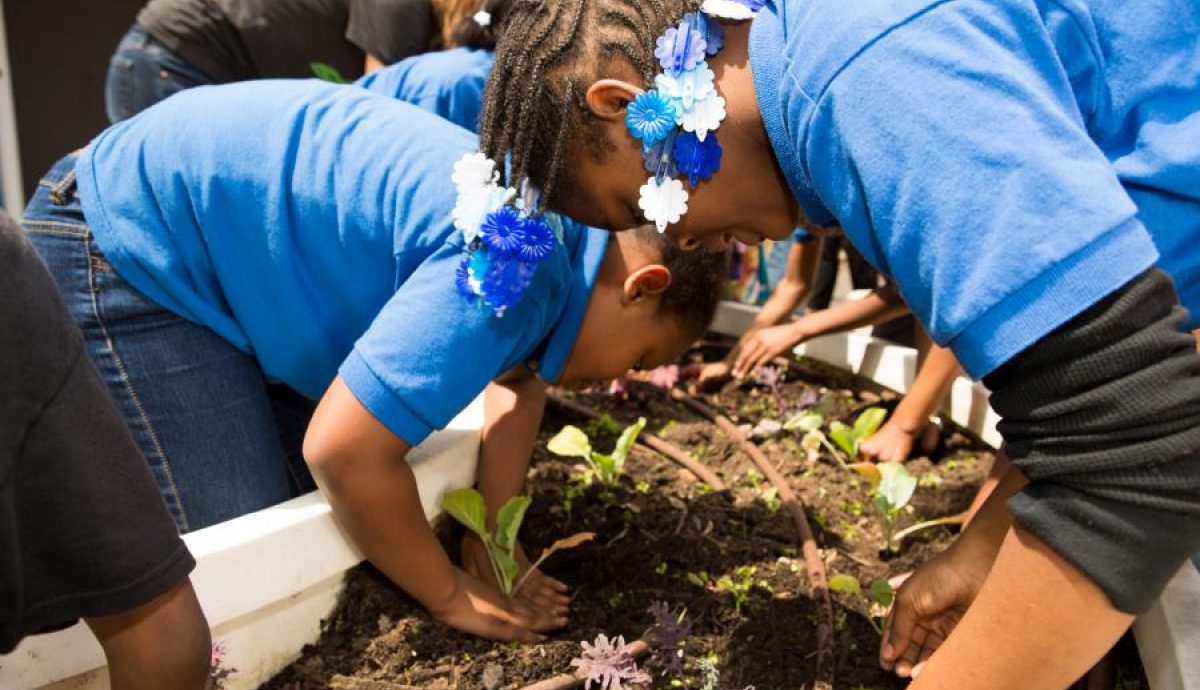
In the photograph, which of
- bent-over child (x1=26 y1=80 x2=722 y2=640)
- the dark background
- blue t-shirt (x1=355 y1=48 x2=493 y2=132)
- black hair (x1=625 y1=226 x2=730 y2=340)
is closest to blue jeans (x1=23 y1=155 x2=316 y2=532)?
bent-over child (x1=26 y1=80 x2=722 y2=640)

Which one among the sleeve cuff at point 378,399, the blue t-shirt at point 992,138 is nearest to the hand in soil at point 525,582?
the sleeve cuff at point 378,399

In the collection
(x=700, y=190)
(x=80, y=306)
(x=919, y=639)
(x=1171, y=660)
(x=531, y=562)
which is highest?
(x=700, y=190)

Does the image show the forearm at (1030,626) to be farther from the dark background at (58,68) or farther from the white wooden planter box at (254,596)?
the dark background at (58,68)

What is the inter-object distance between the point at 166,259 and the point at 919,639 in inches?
54.1

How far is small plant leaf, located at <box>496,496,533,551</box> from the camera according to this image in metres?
1.80

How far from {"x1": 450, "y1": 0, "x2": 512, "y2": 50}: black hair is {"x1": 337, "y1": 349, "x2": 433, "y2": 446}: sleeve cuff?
4.18 feet

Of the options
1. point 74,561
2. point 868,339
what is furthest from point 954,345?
point 868,339

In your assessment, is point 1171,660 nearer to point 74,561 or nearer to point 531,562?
point 531,562

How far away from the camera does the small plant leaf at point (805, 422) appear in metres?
2.48

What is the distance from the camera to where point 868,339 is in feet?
9.66

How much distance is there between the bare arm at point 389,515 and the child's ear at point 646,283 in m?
0.46

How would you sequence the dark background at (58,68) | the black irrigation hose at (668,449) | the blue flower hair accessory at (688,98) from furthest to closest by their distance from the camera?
the dark background at (58,68)
the black irrigation hose at (668,449)
the blue flower hair accessory at (688,98)

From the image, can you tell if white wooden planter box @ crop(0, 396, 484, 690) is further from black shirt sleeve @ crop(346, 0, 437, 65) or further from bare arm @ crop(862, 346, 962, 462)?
black shirt sleeve @ crop(346, 0, 437, 65)

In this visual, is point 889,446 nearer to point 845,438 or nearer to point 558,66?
point 845,438
